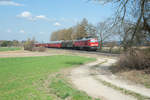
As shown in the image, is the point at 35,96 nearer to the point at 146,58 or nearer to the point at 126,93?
the point at 126,93

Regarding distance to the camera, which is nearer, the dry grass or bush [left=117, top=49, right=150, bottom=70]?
the dry grass

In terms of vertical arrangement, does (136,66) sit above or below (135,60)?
below

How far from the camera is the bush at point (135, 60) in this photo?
9.63 meters

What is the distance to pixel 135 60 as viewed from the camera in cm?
1027

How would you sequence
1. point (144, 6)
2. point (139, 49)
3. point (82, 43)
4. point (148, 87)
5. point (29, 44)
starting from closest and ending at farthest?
point (148, 87) → point (144, 6) → point (139, 49) → point (82, 43) → point (29, 44)

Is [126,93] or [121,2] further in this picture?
[121,2]

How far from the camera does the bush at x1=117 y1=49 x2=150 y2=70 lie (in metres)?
9.63

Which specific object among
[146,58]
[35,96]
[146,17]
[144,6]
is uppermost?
[144,6]

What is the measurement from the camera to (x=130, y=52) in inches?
431

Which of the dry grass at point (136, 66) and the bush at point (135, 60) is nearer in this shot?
the dry grass at point (136, 66)

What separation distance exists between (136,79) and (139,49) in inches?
119

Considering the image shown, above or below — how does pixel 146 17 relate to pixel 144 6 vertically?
below

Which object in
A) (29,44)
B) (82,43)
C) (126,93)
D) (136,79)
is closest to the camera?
(126,93)

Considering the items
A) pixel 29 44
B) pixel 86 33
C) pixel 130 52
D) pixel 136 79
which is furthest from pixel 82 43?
pixel 136 79
